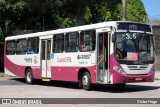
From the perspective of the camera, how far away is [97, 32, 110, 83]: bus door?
16656 mm

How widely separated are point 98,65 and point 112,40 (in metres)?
1.42

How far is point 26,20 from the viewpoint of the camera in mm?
36719

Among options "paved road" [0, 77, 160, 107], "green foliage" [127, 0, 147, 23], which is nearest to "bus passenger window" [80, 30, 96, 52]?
"paved road" [0, 77, 160, 107]

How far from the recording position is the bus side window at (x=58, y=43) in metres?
19.6

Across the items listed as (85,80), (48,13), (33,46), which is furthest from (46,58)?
(48,13)

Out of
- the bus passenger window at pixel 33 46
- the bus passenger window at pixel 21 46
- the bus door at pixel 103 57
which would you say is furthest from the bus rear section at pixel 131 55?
the bus passenger window at pixel 21 46

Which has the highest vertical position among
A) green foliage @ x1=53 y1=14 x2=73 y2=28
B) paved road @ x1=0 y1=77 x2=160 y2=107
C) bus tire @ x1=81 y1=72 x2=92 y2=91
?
green foliage @ x1=53 y1=14 x2=73 y2=28

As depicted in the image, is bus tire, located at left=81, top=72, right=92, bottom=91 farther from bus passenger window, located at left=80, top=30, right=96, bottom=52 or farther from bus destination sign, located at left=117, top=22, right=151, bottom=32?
bus destination sign, located at left=117, top=22, right=151, bottom=32

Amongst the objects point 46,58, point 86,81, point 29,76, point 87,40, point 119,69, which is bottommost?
point 29,76

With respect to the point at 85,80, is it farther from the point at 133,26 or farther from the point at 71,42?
the point at 133,26

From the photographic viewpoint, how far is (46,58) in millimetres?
21062

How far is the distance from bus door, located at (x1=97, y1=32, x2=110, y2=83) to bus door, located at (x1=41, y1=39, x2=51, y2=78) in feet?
14.7

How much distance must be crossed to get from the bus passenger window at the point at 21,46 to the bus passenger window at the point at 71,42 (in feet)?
16.5

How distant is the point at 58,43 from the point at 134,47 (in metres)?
4.57
